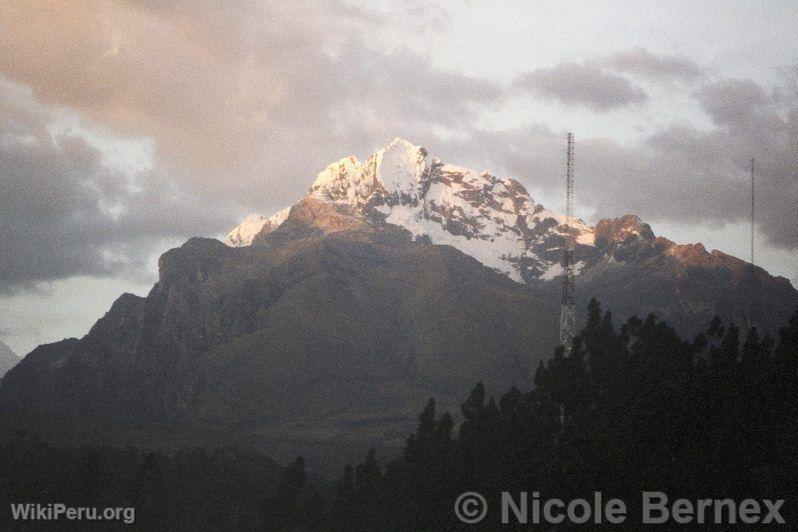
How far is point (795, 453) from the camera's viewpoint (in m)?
163

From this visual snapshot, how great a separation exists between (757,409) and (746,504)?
2122cm

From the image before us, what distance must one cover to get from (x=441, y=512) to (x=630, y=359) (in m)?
39.2

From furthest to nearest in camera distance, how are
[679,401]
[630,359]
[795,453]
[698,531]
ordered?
[630,359] < [679,401] < [795,453] < [698,531]

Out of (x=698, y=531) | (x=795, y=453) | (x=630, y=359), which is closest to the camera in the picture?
(x=698, y=531)

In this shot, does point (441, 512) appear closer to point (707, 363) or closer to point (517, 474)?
point (517, 474)

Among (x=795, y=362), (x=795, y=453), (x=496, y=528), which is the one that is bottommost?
(x=496, y=528)

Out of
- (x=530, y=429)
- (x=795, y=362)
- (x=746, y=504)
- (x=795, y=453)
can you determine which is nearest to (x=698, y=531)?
(x=746, y=504)

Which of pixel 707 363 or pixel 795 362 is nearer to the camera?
pixel 795 362

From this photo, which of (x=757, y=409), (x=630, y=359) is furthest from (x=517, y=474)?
(x=757, y=409)

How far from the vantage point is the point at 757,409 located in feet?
571

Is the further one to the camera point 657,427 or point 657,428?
point 657,428

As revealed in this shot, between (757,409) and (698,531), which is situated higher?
(757,409)

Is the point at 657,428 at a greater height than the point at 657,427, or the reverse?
the point at 657,427

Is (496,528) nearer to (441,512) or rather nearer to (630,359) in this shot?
(441,512)
